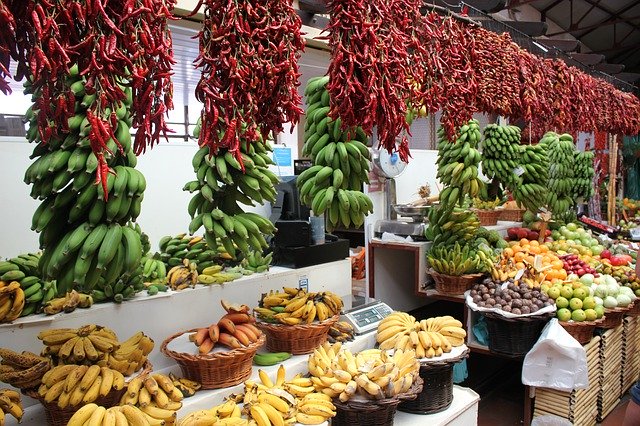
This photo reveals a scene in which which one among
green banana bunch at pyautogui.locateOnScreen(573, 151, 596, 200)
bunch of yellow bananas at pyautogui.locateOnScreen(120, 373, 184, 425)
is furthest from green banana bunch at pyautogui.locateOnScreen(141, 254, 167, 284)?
green banana bunch at pyautogui.locateOnScreen(573, 151, 596, 200)

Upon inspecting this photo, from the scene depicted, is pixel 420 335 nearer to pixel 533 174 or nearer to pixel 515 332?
pixel 515 332

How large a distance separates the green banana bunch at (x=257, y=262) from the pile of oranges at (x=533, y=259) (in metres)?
2.17

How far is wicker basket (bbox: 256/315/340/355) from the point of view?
104 inches

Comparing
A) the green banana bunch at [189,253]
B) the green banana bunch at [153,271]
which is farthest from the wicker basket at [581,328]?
the green banana bunch at [153,271]

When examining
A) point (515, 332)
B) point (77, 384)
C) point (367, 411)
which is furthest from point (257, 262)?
point (515, 332)

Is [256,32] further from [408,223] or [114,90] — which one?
[408,223]

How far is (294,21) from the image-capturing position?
1.91 m

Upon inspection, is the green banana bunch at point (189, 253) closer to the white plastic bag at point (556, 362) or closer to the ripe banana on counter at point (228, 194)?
the ripe banana on counter at point (228, 194)

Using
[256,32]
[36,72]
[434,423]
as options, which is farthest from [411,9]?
[434,423]

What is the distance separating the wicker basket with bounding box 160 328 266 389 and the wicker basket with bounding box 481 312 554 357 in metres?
2.07

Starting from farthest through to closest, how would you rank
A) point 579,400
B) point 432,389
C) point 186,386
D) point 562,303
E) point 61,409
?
point 562,303 → point 579,400 → point 432,389 → point 186,386 → point 61,409

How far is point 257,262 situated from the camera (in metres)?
3.21

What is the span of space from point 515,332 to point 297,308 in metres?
1.85

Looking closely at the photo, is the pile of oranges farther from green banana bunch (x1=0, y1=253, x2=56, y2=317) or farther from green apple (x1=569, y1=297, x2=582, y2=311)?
green banana bunch (x1=0, y1=253, x2=56, y2=317)
